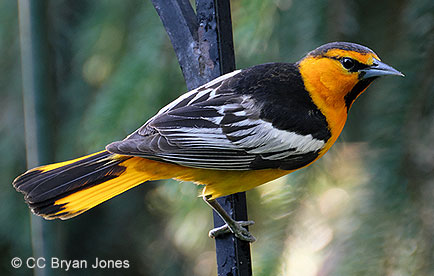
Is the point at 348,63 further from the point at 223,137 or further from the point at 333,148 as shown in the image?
the point at 223,137

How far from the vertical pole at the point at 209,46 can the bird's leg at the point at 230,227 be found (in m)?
0.02

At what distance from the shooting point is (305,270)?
1730 millimetres

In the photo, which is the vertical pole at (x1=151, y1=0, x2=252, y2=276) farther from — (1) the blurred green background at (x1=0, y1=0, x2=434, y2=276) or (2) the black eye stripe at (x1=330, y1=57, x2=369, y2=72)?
(2) the black eye stripe at (x1=330, y1=57, x2=369, y2=72)

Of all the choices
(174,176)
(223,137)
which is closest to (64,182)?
(174,176)

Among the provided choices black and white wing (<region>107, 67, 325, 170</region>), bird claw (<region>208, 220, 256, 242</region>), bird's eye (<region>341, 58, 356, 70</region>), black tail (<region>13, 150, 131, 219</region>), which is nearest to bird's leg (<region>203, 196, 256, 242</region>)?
bird claw (<region>208, 220, 256, 242</region>)

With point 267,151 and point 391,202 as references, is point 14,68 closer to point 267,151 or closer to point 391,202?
point 267,151

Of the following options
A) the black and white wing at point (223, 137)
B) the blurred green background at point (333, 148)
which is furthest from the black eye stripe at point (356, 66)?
the black and white wing at point (223, 137)

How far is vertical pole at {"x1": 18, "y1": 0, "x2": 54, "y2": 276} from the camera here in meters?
1.98

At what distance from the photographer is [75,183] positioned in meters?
1.54

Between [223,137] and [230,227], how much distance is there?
0.90ft

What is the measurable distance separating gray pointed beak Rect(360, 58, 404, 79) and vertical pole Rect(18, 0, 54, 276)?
1.12m

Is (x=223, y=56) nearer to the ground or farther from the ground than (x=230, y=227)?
farther from the ground

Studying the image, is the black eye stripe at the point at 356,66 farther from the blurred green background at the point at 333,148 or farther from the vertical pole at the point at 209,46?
the vertical pole at the point at 209,46

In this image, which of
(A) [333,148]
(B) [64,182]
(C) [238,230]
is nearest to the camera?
(B) [64,182]
